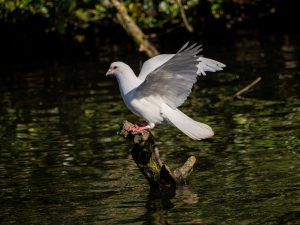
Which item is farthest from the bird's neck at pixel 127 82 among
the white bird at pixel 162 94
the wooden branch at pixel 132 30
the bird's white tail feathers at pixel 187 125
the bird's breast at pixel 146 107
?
the wooden branch at pixel 132 30

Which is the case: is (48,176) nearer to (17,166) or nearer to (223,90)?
(17,166)

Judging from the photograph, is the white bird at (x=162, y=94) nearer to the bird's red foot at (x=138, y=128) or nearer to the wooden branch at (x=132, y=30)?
the bird's red foot at (x=138, y=128)

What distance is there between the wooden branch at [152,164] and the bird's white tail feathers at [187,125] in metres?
0.41

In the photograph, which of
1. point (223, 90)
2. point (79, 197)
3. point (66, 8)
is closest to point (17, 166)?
point (79, 197)

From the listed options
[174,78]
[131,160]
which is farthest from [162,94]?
[131,160]

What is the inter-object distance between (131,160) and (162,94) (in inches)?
86.0

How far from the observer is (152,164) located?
38.5 ft

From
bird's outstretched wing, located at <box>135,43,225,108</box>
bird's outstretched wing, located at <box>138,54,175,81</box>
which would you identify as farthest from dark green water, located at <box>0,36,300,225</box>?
bird's outstretched wing, located at <box>138,54,175,81</box>

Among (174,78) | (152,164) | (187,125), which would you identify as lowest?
(152,164)

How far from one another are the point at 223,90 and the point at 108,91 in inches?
110

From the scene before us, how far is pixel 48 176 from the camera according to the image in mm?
13164

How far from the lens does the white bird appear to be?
11.4m

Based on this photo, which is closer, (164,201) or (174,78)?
(164,201)

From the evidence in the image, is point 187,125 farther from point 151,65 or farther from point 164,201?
point 151,65
